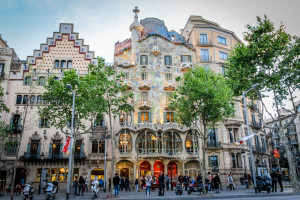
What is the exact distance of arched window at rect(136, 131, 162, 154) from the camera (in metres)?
35.4

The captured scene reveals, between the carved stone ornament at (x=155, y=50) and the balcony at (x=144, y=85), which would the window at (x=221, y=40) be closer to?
the carved stone ornament at (x=155, y=50)

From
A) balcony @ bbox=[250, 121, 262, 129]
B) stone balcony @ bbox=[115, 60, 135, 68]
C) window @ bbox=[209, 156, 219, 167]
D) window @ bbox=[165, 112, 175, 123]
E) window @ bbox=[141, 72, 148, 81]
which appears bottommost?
window @ bbox=[209, 156, 219, 167]

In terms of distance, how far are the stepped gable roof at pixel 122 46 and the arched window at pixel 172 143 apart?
1711 cm

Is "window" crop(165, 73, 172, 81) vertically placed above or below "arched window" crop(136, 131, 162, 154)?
above

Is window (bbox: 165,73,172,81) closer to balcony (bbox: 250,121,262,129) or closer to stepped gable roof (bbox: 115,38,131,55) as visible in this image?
stepped gable roof (bbox: 115,38,131,55)

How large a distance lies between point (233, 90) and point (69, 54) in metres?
26.8

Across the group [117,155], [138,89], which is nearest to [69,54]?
[138,89]

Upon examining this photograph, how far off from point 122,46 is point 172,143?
20420 mm

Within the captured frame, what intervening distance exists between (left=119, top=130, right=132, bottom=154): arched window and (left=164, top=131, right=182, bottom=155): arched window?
5.78 metres

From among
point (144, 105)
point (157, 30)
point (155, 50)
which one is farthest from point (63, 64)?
point (157, 30)

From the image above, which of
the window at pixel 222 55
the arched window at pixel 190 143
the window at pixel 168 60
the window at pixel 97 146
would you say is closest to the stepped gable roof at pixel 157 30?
the window at pixel 168 60

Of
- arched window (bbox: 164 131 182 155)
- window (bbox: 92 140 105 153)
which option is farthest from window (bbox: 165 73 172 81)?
window (bbox: 92 140 105 153)

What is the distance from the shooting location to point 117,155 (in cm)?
3500

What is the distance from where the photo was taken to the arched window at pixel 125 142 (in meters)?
35.3
